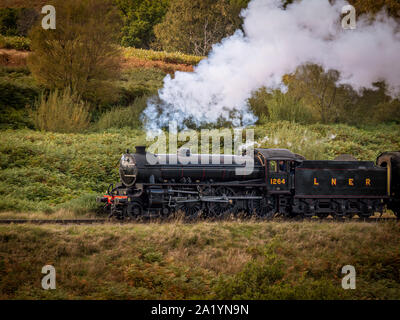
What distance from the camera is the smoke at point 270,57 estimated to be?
977 inches

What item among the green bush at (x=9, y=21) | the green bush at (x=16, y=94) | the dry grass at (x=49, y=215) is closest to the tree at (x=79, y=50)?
the green bush at (x=16, y=94)

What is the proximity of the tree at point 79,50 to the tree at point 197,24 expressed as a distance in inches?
547

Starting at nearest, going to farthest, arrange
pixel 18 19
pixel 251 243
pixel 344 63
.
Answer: pixel 251 243
pixel 344 63
pixel 18 19

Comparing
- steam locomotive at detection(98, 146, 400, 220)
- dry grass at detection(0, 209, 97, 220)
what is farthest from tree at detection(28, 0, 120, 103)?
steam locomotive at detection(98, 146, 400, 220)

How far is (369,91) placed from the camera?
3831 cm

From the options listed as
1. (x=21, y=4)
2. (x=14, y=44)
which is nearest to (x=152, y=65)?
(x=14, y=44)

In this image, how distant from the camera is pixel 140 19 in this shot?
50.7 meters

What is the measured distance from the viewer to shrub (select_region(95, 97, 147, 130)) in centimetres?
3078
